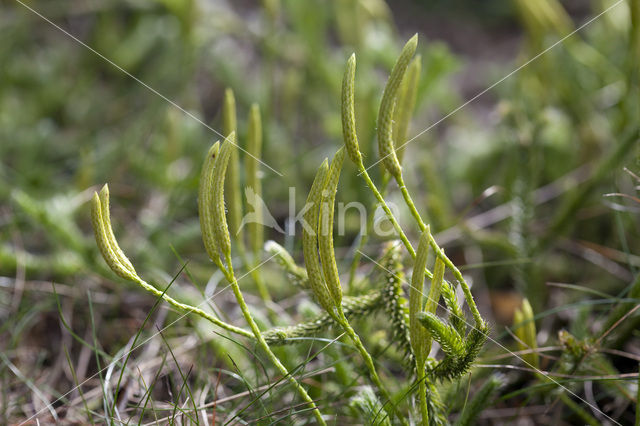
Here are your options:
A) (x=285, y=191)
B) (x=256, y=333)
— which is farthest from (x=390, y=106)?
(x=285, y=191)

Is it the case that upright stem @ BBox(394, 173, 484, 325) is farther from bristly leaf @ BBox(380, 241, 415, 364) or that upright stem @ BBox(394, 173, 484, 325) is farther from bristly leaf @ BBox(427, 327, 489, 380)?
bristly leaf @ BBox(380, 241, 415, 364)

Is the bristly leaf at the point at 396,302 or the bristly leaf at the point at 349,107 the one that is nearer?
the bristly leaf at the point at 349,107

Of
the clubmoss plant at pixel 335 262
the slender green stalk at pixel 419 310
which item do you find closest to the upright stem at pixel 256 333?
the clubmoss plant at pixel 335 262

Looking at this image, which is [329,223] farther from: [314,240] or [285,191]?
[285,191]

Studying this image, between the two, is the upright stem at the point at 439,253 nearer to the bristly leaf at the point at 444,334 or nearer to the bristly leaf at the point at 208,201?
the bristly leaf at the point at 444,334

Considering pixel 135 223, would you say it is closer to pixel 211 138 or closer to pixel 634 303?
pixel 211 138

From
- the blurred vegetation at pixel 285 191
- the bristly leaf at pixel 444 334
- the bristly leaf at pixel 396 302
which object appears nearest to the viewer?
the bristly leaf at pixel 444 334
